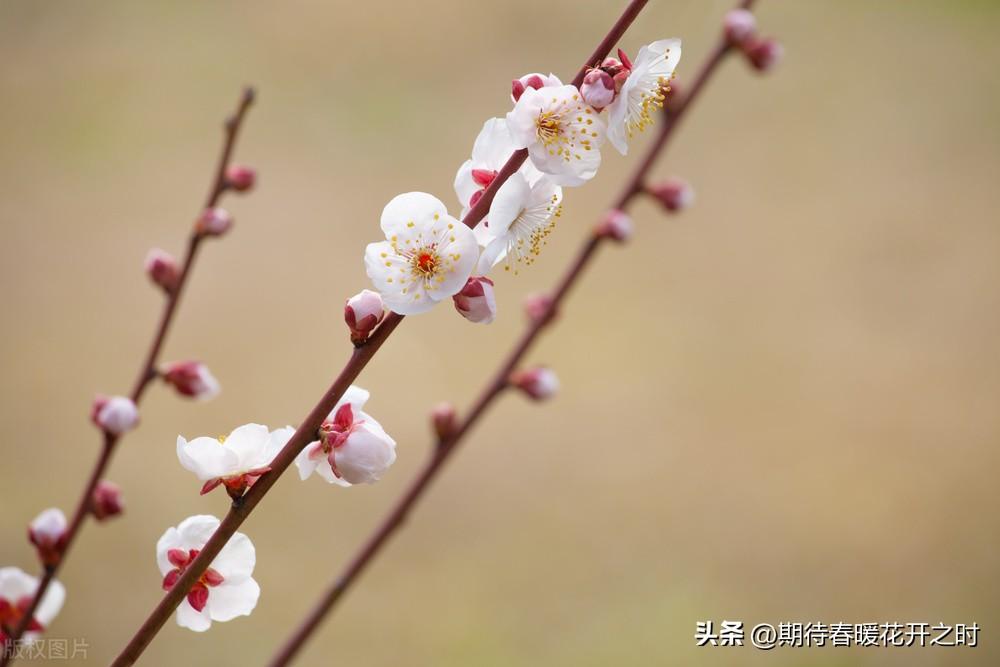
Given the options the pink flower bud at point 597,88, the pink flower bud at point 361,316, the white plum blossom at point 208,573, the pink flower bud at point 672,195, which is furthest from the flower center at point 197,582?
the pink flower bud at point 672,195

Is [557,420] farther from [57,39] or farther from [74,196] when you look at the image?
[57,39]

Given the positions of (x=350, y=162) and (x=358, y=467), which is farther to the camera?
(x=350, y=162)

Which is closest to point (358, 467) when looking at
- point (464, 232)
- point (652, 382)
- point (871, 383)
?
point (464, 232)

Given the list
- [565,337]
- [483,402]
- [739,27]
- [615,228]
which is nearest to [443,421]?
Result: [483,402]

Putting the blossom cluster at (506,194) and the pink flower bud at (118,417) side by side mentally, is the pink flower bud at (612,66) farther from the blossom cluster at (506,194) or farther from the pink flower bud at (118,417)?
the pink flower bud at (118,417)

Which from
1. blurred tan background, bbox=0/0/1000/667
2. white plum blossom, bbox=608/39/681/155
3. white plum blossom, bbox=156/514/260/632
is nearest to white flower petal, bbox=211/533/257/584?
white plum blossom, bbox=156/514/260/632

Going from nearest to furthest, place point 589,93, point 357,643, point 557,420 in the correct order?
point 589,93
point 357,643
point 557,420

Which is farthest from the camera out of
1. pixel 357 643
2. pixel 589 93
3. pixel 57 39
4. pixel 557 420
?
pixel 57 39
